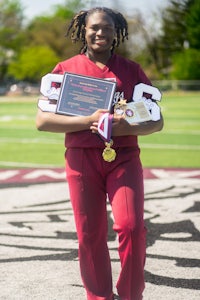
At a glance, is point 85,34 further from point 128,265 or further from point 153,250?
point 153,250

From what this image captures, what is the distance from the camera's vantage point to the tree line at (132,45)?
219 ft

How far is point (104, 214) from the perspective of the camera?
4293mm

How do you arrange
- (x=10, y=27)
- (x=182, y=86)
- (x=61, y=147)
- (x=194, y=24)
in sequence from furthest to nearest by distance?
(x=10, y=27) → (x=182, y=86) → (x=194, y=24) → (x=61, y=147)

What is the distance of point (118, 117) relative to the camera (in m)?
4.05

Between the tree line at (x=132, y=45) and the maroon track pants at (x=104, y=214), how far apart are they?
56274 mm

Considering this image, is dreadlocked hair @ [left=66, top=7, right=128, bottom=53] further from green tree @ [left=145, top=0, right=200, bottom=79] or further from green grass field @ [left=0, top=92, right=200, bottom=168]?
green tree @ [left=145, top=0, right=200, bottom=79]

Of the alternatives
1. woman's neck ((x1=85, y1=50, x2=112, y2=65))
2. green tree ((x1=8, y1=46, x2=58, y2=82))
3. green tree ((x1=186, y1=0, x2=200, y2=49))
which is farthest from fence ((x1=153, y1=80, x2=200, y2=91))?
woman's neck ((x1=85, y1=50, x2=112, y2=65))

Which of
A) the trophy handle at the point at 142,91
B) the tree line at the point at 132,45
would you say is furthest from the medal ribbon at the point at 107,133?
the tree line at the point at 132,45

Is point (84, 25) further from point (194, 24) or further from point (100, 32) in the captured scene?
point (194, 24)

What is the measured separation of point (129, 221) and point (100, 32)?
3.89 feet

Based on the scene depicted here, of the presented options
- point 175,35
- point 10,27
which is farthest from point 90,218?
point 10,27

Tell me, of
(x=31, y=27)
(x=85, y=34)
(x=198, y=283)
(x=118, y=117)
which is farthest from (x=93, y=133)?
(x=31, y=27)

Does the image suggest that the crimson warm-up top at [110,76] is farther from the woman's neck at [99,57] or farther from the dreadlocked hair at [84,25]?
the dreadlocked hair at [84,25]

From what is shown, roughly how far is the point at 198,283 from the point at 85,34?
205cm
